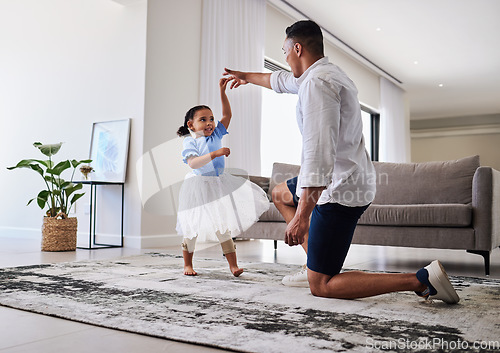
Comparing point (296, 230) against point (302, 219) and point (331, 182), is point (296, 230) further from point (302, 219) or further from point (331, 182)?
point (331, 182)

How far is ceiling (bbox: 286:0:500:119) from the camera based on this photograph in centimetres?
632

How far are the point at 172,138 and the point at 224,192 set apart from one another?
2329mm

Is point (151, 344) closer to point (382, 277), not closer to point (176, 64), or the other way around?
point (382, 277)

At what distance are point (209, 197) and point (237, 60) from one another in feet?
11.2

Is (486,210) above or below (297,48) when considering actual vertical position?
below

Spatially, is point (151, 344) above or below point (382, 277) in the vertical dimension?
below

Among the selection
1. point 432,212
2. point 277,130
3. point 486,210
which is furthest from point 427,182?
point 277,130

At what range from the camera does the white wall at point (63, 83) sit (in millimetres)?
4625

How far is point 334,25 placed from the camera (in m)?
6.96

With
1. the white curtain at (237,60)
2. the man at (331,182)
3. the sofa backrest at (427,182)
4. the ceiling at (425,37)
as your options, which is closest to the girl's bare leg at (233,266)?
the man at (331,182)

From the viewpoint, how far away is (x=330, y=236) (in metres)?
1.81

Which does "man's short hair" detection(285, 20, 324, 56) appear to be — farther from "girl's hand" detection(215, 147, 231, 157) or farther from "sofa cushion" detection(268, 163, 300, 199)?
"sofa cushion" detection(268, 163, 300, 199)

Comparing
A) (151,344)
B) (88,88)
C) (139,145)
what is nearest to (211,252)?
(139,145)

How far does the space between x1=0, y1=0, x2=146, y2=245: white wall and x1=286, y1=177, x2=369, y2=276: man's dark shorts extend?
2.90m
